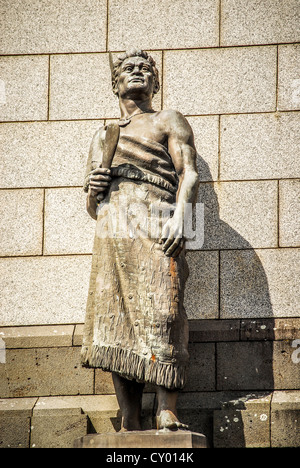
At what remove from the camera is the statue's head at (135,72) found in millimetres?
9492

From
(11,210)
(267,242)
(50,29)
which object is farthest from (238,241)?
(50,29)

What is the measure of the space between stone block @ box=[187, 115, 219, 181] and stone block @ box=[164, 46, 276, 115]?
0.32 ft

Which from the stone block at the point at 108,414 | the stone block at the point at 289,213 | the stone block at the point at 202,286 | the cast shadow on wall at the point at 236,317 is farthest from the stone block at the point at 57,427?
the stone block at the point at 289,213

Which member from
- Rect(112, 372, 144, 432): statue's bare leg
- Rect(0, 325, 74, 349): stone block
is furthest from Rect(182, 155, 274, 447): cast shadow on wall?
Rect(0, 325, 74, 349): stone block

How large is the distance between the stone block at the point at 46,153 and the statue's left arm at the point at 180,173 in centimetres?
148

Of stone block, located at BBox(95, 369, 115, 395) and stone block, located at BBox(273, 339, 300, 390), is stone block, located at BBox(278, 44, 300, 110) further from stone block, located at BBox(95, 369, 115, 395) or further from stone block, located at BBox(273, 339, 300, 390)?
stone block, located at BBox(95, 369, 115, 395)

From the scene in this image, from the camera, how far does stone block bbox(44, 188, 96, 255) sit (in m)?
10.2

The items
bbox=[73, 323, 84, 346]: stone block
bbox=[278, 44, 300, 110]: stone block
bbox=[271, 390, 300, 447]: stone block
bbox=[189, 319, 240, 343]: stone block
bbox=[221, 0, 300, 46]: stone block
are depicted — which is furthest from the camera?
bbox=[221, 0, 300, 46]: stone block

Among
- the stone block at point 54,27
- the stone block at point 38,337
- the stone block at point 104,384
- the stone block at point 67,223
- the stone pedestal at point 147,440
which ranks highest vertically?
the stone block at point 54,27

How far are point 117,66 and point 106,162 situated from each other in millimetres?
1160

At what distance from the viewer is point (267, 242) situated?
393 inches

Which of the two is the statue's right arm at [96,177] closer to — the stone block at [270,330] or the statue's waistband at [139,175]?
the statue's waistband at [139,175]
